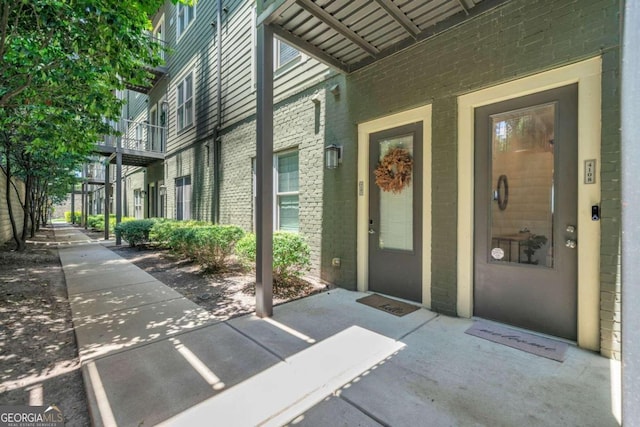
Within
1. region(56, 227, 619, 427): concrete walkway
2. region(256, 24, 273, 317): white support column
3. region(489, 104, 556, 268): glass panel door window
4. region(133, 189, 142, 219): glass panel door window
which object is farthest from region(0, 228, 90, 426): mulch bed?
region(133, 189, 142, 219): glass panel door window

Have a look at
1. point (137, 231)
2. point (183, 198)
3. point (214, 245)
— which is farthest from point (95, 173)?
point (214, 245)

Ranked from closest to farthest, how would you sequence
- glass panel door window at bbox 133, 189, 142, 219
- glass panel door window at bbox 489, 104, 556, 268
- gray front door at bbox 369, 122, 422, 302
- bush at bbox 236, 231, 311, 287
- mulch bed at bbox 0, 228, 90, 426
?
1. mulch bed at bbox 0, 228, 90, 426
2. glass panel door window at bbox 489, 104, 556, 268
3. gray front door at bbox 369, 122, 422, 302
4. bush at bbox 236, 231, 311, 287
5. glass panel door window at bbox 133, 189, 142, 219

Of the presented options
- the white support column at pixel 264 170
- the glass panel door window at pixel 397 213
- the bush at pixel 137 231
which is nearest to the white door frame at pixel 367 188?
the glass panel door window at pixel 397 213

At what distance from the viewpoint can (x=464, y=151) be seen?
3377mm

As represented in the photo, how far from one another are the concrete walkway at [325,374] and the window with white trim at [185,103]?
25.3 feet

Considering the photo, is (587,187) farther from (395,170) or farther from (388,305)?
(388,305)

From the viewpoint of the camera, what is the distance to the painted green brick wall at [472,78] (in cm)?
251

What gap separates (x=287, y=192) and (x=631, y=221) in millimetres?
5075

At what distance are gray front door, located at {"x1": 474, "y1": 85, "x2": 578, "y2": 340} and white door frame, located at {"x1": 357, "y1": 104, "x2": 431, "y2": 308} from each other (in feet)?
1.78

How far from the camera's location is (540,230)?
2955 mm

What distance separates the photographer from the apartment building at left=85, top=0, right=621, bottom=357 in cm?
262

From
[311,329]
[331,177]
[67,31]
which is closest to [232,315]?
[311,329]

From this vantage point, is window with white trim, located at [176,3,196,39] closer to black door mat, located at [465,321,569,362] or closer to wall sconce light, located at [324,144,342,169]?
wall sconce light, located at [324,144,342,169]

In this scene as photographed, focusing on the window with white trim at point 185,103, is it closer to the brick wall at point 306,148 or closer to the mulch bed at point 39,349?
the brick wall at point 306,148
